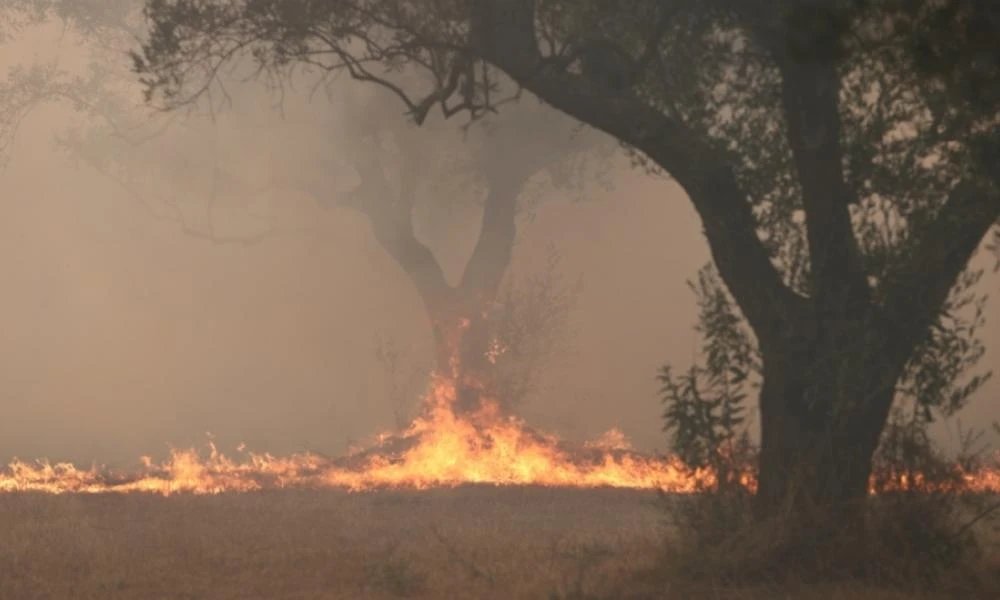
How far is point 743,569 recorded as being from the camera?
9875mm

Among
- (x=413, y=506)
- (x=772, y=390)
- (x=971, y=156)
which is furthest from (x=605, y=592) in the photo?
(x=413, y=506)

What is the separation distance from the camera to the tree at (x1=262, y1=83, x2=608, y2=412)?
2612 cm

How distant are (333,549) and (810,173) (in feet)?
18.0

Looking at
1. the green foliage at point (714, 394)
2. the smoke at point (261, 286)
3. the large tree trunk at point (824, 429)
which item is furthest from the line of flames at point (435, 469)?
the large tree trunk at point (824, 429)

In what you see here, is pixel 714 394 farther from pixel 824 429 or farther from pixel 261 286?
pixel 261 286

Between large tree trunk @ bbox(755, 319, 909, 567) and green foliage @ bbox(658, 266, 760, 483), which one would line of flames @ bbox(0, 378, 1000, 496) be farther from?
large tree trunk @ bbox(755, 319, 909, 567)

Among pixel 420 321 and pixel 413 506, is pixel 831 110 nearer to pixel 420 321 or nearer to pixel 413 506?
pixel 413 506

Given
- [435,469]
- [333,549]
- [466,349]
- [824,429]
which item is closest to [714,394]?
[824,429]

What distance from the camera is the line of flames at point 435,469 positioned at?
67.0ft

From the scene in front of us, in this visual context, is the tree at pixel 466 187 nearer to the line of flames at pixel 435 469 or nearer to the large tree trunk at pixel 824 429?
the line of flames at pixel 435 469

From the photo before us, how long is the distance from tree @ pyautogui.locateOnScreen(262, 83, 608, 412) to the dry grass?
8.45 m

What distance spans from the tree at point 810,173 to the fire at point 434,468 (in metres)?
9.22

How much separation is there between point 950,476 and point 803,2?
144 inches

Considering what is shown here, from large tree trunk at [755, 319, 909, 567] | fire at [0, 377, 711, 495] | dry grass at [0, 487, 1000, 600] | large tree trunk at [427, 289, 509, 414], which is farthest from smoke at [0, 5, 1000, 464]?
large tree trunk at [755, 319, 909, 567]
